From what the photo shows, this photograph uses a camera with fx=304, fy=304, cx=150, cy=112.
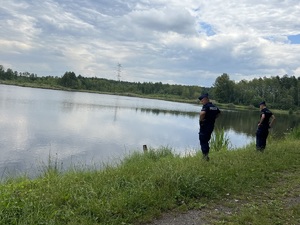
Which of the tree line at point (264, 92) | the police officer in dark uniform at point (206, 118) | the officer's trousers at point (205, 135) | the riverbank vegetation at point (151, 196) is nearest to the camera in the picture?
the riverbank vegetation at point (151, 196)

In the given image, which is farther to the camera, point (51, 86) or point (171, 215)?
point (51, 86)

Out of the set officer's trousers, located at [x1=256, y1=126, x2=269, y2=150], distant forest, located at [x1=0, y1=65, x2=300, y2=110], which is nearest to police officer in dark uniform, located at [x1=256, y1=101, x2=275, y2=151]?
officer's trousers, located at [x1=256, y1=126, x2=269, y2=150]

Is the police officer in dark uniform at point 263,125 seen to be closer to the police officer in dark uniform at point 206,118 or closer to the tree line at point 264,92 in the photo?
the police officer in dark uniform at point 206,118

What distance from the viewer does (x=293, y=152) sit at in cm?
1142

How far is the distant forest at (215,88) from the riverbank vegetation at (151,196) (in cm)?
9434

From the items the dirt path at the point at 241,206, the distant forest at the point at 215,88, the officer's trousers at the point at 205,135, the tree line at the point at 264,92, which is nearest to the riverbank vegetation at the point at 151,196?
the dirt path at the point at 241,206

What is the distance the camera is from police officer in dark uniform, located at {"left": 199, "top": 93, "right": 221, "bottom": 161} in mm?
8516

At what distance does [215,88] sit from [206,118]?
10598cm

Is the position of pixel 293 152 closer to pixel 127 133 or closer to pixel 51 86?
pixel 127 133

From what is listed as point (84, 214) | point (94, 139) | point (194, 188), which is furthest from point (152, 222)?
point (94, 139)

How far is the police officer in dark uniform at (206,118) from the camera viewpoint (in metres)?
8.52

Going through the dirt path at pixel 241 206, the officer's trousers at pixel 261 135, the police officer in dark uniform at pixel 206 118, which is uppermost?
the police officer in dark uniform at pixel 206 118

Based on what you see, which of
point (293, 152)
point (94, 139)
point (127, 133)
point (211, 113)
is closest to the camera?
point (211, 113)

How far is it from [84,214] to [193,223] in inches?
67.4
